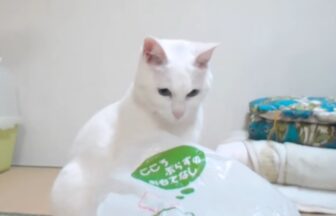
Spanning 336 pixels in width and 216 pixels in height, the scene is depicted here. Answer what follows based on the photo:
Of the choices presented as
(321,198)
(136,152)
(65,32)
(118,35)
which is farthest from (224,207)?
(65,32)

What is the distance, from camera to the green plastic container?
4.61ft

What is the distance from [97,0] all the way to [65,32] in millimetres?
187

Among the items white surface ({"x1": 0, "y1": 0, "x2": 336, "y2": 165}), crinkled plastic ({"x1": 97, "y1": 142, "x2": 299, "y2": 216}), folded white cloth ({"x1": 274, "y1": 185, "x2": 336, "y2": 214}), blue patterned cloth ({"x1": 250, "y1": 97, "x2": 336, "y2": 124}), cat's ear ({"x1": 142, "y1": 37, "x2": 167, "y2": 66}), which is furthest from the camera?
white surface ({"x1": 0, "y1": 0, "x2": 336, "y2": 165})

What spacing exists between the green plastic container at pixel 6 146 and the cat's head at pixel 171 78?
0.96 m

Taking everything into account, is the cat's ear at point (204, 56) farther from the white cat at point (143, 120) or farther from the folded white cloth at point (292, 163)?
the folded white cloth at point (292, 163)

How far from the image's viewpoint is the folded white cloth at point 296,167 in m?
1.05

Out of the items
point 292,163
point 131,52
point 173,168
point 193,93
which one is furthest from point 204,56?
point 131,52

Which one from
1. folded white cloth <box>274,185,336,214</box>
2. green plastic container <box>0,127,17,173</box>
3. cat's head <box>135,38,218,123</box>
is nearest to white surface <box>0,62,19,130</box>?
green plastic container <box>0,127,17,173</box>

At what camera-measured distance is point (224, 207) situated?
51 cm

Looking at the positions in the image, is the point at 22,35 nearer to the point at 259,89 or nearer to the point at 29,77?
the point at 29,77

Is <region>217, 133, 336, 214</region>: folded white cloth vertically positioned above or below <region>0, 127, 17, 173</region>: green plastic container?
above

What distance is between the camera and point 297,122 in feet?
3.73

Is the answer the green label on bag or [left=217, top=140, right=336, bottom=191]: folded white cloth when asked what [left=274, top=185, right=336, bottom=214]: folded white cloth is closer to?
[left=217, top=140, right=336, bottom=191]: folded white cloth

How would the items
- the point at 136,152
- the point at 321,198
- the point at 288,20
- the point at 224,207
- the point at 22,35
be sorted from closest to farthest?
1. the point at 224,207
2. the point at 136,152
3. the point at 321,198
4. the point at 288,20
5. the point at 22,35
